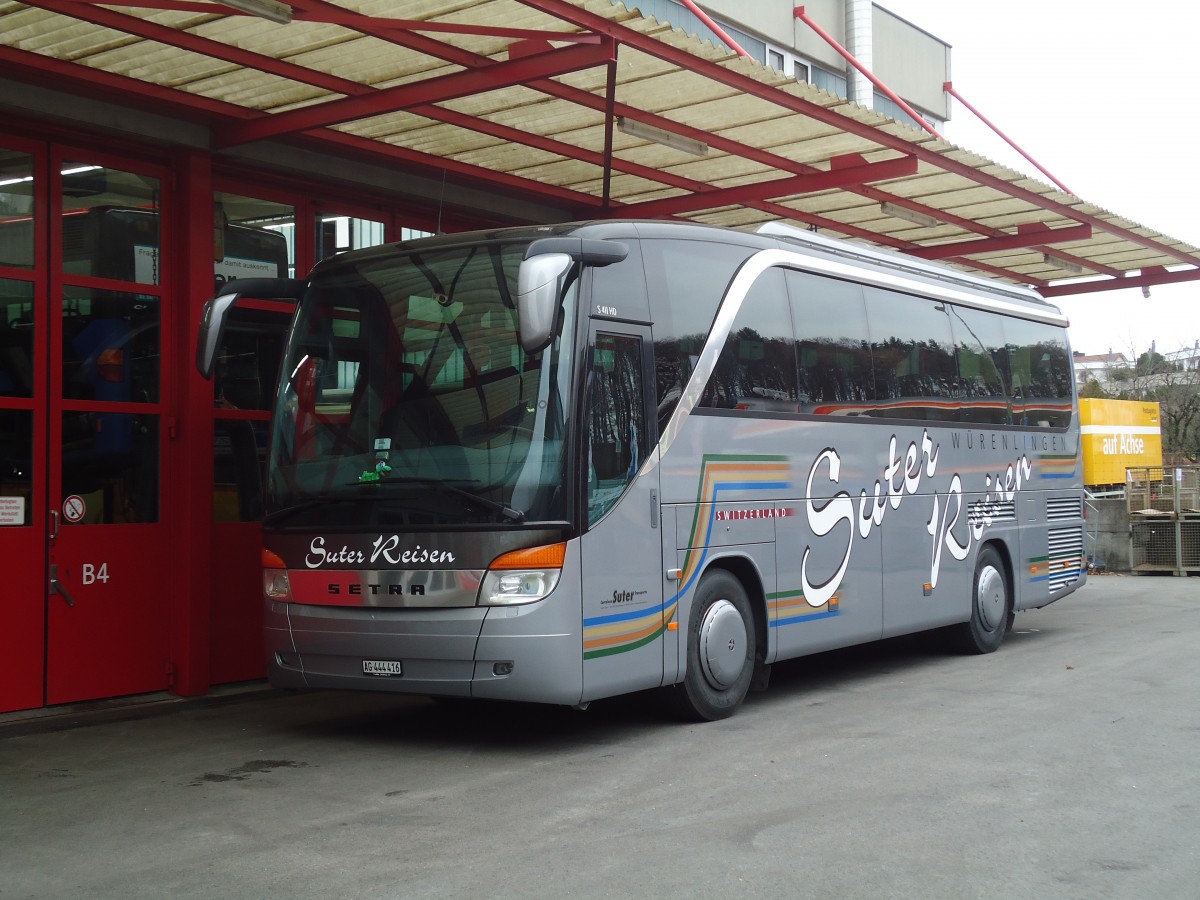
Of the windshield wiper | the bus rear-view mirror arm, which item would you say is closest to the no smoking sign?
the windshield wiper

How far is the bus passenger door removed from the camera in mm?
8367

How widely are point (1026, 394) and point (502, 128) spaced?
653 centimetres

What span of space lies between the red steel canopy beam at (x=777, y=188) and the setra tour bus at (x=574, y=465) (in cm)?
151

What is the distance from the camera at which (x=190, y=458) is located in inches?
421

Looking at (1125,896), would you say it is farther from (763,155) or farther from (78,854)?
(763,155)

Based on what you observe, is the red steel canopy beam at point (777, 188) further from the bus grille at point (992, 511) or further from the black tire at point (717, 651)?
the black tire at point (717, 651)

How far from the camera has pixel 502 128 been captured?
452 inches

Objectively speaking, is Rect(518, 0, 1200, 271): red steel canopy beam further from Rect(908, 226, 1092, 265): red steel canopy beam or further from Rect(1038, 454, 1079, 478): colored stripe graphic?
Rect(1038, 454, 1079, 478): colored stripe graphic

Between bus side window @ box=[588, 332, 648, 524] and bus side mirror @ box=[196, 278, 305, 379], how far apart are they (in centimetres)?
235

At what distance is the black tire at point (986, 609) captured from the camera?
43.9 feet

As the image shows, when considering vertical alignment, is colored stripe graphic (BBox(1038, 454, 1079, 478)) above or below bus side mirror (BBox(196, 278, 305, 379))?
below

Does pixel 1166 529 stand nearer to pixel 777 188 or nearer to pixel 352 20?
pixel 777 188

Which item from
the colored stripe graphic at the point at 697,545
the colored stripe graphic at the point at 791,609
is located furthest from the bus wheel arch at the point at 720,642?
the colored stripe graphic at the point at 697,545

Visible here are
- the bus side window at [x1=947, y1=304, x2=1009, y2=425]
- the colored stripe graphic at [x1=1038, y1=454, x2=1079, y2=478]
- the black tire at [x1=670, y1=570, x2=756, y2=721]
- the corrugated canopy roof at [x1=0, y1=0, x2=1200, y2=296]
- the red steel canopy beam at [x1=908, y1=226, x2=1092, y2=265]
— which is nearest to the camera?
the corrugated canopy roof at [x1=0, y1=0, x2=1200, y2=296]
